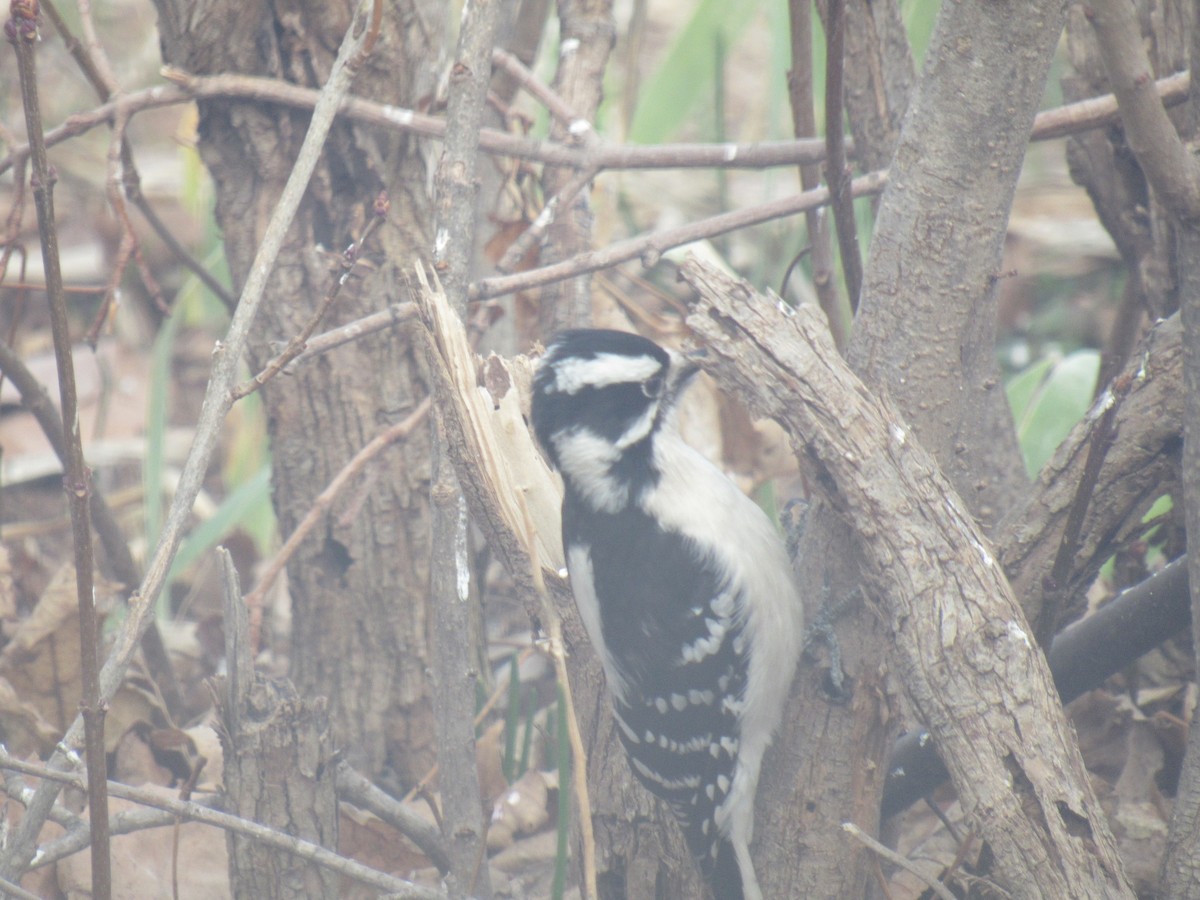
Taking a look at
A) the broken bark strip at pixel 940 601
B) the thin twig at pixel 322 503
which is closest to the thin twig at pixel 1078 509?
the broken bark strip at pixel 940 601

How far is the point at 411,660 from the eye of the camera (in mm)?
3445

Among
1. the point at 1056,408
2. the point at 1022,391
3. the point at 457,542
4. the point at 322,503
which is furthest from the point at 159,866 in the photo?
the point at 1022,391

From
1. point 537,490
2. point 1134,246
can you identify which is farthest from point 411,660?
point 1134,246

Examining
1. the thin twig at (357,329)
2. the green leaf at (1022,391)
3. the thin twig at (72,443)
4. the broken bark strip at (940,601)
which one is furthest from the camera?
the green leaf at (1022,391)

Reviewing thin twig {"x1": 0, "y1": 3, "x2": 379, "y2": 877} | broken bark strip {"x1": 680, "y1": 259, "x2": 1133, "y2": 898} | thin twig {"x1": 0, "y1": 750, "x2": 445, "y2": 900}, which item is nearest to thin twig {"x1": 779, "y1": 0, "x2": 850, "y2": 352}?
broken bark strip {"x1": 680, "y1": 259, "x2": 1133, "y2": 898}

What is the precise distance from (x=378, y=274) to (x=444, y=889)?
165 cm

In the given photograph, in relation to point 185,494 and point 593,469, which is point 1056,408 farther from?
point 185,494

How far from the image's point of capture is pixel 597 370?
112 inches

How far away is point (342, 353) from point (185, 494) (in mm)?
1148

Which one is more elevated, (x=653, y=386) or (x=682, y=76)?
(x=682, y=76)

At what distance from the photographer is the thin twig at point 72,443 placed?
1.74m

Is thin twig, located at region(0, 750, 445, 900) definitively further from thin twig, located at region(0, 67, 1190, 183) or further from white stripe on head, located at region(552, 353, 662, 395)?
thin twig, located at region(0, 67, 1190, 183)

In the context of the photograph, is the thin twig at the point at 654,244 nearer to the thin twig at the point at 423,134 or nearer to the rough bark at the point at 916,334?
the thin twig at the point at 423,134

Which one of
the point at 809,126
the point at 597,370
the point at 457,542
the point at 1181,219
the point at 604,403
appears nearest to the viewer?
the point at 1181,219
